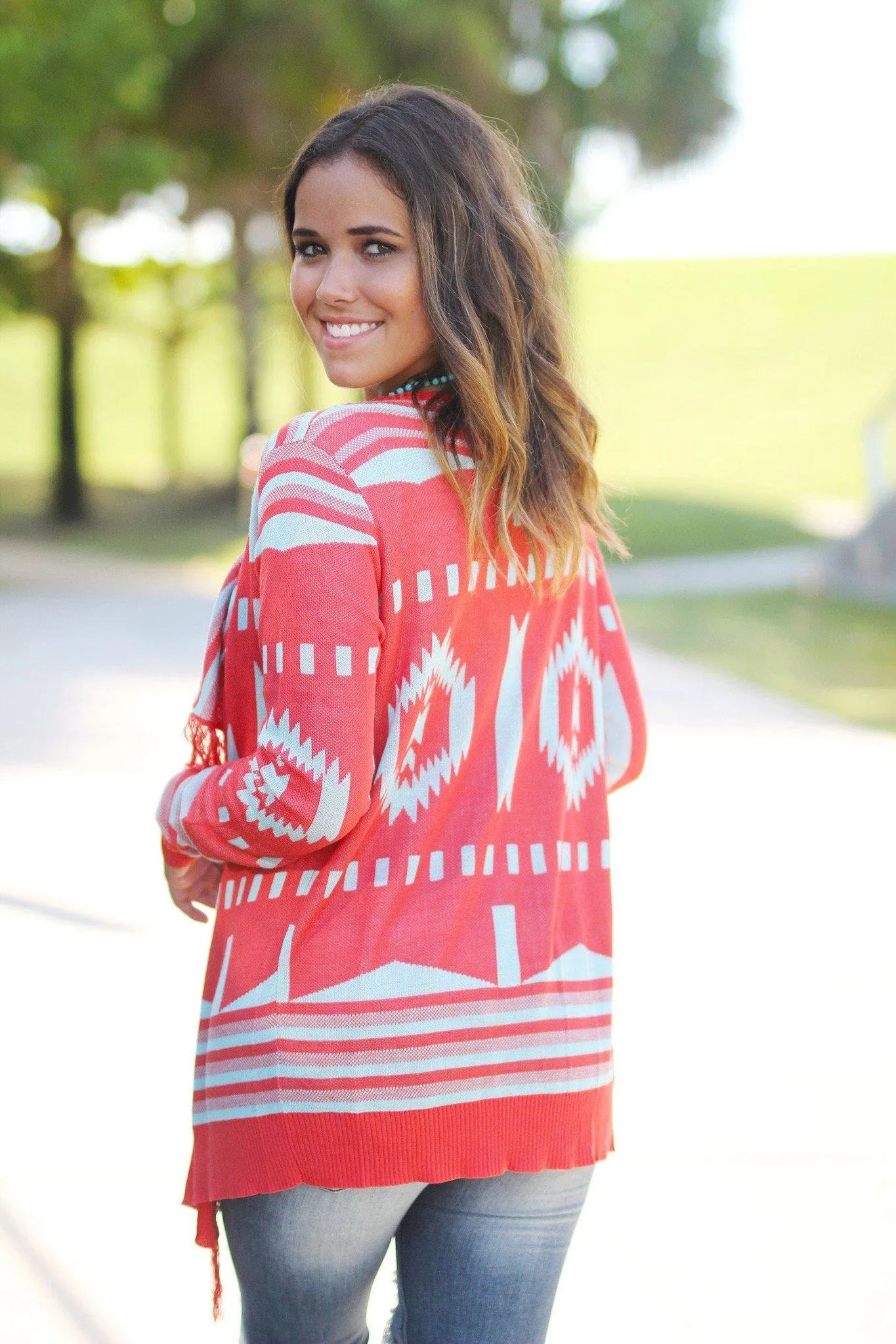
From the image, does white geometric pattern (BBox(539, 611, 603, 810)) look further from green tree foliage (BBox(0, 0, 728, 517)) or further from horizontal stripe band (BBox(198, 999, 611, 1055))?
green tree foliage (BBox(0, 0, 728, 517))

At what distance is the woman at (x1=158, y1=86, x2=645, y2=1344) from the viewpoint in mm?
1244

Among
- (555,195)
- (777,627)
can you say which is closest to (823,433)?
(555,195)

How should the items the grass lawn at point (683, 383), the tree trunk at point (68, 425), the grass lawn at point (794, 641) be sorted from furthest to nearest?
the grass lawn at point (683, 383)
the tree trunk at point (68, 425)
the grass lawn at point (794, 641)

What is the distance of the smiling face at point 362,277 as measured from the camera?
4.48 ft

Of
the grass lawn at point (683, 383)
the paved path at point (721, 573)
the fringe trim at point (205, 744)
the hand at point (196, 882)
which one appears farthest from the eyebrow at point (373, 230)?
the grass lawn at point (683, 383)

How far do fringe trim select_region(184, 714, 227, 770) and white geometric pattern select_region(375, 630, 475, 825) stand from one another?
0.21 metres

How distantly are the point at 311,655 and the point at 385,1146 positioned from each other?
44 cm

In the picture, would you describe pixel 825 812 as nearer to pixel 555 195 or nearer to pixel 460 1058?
pixel 460 1058

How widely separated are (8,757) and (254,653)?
18.0 feet

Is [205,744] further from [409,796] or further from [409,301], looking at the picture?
[409,301]

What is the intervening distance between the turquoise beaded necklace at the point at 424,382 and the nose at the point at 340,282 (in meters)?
0.10

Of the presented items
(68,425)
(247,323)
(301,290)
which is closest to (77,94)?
(247,323)

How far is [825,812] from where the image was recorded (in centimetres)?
581

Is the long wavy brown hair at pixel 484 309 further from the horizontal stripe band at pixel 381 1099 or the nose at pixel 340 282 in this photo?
the horizontal stripe band at pixel 381 1099
